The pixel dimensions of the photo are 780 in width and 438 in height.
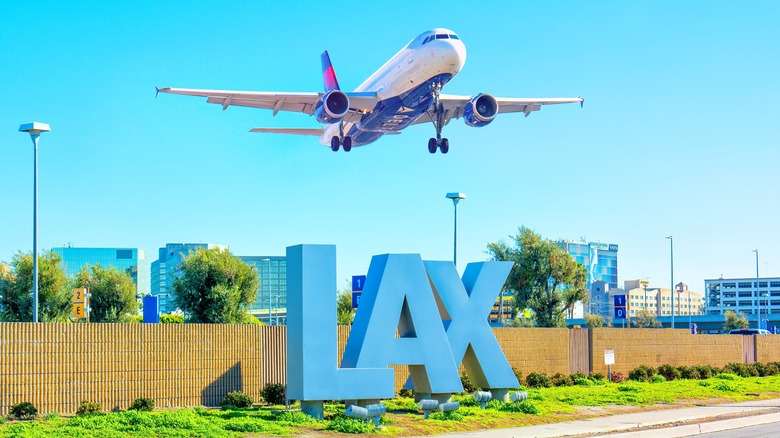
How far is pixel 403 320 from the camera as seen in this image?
22688 mm

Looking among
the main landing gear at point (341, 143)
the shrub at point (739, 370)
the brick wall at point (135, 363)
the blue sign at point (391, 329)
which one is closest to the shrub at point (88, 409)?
the brick wall at point (135, 363)

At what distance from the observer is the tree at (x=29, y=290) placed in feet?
145

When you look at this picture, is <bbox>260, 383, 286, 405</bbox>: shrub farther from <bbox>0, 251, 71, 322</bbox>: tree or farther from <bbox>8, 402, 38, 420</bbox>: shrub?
<bbox>0, 251, 71, 322</bbox>: tree

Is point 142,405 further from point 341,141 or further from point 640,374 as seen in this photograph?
point 341,141

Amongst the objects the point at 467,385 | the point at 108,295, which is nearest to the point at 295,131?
the point at 108,295

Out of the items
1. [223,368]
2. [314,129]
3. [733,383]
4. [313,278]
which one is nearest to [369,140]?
[314,129]

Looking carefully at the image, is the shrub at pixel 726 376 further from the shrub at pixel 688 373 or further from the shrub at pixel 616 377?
the shrub at pixel 616 377

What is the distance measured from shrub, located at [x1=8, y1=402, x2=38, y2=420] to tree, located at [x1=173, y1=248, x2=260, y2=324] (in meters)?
24.9

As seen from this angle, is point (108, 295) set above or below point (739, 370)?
above

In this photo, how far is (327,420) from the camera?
20656mm

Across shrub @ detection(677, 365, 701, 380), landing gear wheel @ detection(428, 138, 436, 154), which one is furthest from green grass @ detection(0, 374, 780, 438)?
landing gear wheel @ detection(428, 138, 436, 154)

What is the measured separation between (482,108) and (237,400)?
23352mm

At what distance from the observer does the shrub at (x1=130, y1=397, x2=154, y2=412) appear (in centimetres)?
2178

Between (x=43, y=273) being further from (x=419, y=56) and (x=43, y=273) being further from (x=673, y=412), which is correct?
(x=673, y=412)
